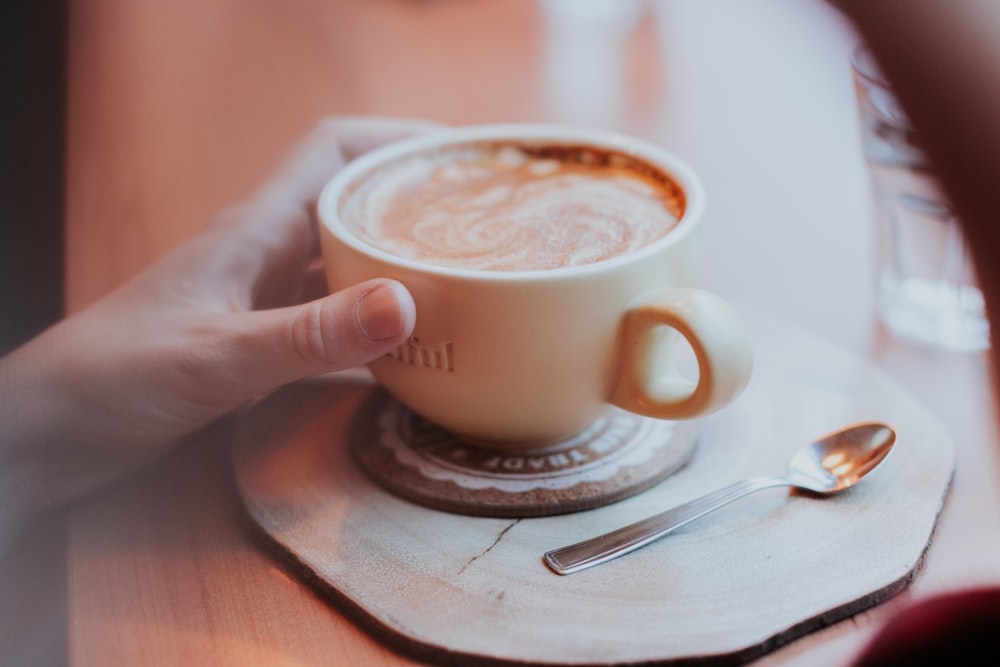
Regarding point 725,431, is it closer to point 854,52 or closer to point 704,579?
point 704,579

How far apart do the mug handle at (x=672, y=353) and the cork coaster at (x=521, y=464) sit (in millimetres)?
45

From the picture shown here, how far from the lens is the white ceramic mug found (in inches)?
16.7

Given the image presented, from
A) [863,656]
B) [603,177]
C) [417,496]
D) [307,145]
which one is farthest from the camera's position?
[307,145]

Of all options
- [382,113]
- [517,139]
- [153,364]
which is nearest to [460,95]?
[382,113]

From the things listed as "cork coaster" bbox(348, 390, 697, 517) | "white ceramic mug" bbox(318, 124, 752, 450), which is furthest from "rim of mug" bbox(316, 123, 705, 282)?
"cork coaster" bbox(348, 390, 697, 517)

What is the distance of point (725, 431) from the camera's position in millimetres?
534

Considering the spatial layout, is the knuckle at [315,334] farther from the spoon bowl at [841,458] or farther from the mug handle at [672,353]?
the spoon bowl at [841,458]

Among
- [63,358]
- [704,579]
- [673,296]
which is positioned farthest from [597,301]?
[63,358]

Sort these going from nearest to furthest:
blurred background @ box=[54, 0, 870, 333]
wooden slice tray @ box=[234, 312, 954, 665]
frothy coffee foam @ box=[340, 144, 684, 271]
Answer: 1. wooden slice tray @ box=[234, 312, 954, 665]
2. frothy coffee foam @ box=[340, 144, 684, 271]
3. blurred background @ box=[54, 0, 870, 333]

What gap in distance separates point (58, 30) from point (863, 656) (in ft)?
1.80

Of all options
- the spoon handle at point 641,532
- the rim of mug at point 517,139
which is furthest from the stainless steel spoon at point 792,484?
the rim of mug at point 517,139

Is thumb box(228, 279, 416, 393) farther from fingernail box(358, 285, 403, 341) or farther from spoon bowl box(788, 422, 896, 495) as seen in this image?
spoon bowl box(788, 422, 896, 495)

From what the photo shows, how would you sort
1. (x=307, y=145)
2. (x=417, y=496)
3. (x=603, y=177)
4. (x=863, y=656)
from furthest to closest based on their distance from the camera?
(x=307, y=145), (x=603, y=177), (x=417, y=496), (x=863, y=656)

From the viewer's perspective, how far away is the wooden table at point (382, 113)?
423 millimetres
